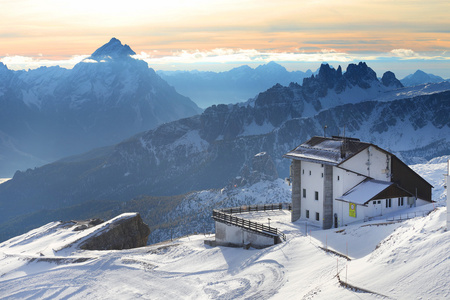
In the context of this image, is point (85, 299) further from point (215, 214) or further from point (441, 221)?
point (441, 221)

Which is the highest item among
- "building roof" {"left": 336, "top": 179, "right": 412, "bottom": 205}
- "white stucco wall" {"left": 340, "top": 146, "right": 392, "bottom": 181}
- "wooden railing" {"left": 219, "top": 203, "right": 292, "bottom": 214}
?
"white stucco wall" {"left": 340, "top": 146, "right": 392, "bottom": 181}

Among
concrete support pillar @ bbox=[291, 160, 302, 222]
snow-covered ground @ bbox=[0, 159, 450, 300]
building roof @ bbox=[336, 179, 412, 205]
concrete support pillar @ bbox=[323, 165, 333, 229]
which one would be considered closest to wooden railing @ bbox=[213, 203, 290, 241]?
snow-covered ground @ bbox=[0, 159, 450, 300]

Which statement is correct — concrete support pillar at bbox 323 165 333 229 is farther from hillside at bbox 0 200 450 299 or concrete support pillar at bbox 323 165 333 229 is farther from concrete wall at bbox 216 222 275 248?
concrete wall at bbox 216 222 275 248

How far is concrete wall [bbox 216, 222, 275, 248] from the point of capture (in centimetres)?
5625

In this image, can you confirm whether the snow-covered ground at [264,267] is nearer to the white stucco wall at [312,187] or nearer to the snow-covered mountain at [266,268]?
the snow-covered mountain at [266,268]

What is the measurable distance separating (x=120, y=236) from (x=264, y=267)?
109 ft

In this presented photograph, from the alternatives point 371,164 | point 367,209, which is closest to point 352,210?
point 367,209

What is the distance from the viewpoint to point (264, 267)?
47000 millimetres

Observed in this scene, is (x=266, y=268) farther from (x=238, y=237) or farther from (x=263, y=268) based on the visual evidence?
(x=238, y=237)

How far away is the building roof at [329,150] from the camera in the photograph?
60438mm

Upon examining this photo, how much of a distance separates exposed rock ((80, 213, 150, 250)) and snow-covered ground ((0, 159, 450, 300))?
2507mm

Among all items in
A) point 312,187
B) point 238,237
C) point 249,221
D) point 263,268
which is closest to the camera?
point 263,268

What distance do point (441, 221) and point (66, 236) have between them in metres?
56.1

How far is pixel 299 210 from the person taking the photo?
2576 inches
